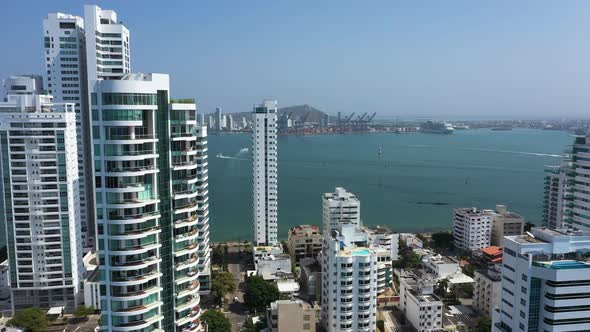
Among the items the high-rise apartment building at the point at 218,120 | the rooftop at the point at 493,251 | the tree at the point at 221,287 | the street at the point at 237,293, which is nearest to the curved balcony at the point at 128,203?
the street at the point at 237,293

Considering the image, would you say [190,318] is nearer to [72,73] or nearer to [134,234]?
[134,234]

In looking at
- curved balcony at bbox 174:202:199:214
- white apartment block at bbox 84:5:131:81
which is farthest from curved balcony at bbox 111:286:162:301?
white apartment block at bbox 84:5:131:81

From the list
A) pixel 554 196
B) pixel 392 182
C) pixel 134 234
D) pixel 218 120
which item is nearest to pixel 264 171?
pixel 134 234

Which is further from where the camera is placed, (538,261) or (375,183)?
(375,183)

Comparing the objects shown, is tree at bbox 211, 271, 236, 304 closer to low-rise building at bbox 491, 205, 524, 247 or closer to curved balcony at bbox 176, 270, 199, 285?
curved balcony at bbox 176, 270, 199, 285

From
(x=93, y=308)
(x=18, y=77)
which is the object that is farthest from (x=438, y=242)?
(x=18, y=77)

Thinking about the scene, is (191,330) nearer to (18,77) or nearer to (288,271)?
(288,271)

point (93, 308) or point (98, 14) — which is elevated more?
point (98, 14)
